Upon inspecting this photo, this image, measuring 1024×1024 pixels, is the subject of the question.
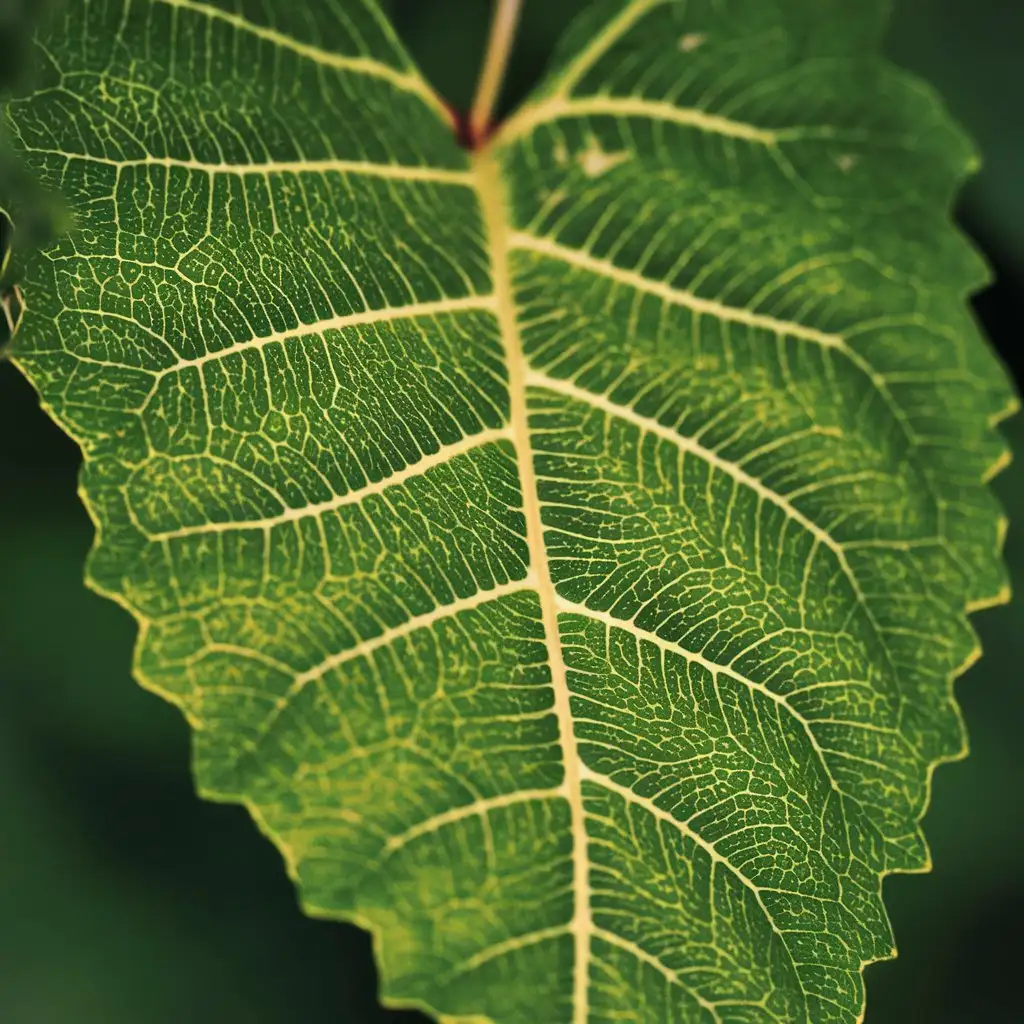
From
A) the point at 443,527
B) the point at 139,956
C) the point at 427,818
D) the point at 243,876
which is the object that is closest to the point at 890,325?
the point at 443,527

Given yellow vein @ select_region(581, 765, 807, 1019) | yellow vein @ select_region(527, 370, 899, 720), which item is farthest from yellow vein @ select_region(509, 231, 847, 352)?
yellow vein @ select_region(581, 765, 807, 1019)

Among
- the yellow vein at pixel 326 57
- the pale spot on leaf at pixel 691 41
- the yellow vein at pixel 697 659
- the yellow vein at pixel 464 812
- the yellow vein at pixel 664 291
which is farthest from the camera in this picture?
the pale spot on leaf at pixel 691 41

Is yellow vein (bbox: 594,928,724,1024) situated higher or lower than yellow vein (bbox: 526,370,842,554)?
lower

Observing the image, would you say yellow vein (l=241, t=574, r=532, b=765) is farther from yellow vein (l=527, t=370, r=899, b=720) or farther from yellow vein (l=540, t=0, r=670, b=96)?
yellow vein (l=540, t=0, r=670, b=96)

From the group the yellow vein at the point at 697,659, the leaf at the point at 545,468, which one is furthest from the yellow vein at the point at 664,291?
the yellow vein at the point at 697,659

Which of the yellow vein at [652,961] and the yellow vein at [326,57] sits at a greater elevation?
the yellow vein at [326,57]

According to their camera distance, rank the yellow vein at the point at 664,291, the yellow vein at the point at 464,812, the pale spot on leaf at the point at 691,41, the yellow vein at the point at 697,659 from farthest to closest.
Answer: the pale spot on leaf at the point at 691,41, the yellow vein at the point at 664,291, the yellow vein at the point at 697,659, the yellow vein at the point at 464,812

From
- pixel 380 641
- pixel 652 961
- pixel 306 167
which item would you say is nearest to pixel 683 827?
pixel 652 961

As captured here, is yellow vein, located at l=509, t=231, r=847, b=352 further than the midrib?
Yes

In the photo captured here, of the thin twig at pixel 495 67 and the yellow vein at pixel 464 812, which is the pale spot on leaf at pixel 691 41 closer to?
the thin twig at pixel 495 67
